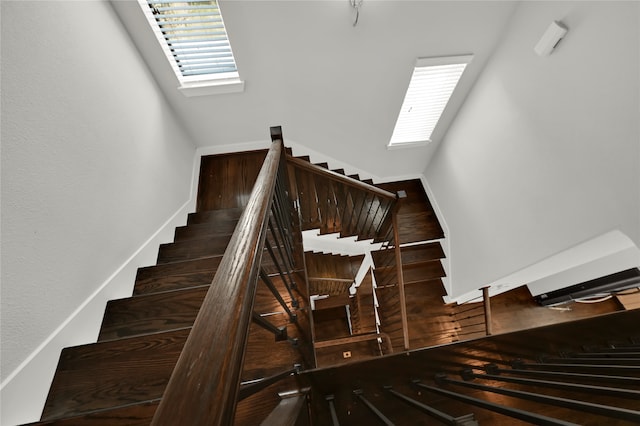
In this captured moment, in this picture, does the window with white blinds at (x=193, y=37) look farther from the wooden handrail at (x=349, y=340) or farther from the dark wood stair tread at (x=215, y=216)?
the wooden handrail at (x=349, y=340)

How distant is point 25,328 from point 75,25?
6.14 feet

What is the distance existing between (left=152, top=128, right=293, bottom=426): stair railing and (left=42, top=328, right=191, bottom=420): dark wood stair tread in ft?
Answer: 3.56

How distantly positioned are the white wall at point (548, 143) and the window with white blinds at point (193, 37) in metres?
2.72

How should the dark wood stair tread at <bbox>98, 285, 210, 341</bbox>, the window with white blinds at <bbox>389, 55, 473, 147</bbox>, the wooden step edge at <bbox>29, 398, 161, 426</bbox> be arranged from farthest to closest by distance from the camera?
1. the window with white blinds at <bbox>389, 55, 473, 147</bbox>
2. the dark wood stair tread at <bbox>98, 285, 210, 341</bbox>
3. the wooden step edge at <bbox>29, 398, 161, 426</bbox>

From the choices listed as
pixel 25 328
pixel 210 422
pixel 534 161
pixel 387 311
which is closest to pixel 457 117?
pixel 534 161

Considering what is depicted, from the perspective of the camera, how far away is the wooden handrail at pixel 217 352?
1.03ft

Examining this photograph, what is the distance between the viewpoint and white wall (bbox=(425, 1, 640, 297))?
1595 mm

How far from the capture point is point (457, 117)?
11.1 ft

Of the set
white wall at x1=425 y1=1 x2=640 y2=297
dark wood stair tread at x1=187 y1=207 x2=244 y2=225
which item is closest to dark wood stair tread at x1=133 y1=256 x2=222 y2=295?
dark wood stair tread at x1=187 y1=207 x2=244 y2=225

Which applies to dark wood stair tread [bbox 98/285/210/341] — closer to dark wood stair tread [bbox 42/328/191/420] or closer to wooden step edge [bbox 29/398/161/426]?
dark wood stair tread [bbox 42/328/191/420]

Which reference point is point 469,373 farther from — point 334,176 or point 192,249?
point 192,249

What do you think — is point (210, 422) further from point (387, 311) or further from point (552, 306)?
point (552, 306)

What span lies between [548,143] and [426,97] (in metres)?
1.47

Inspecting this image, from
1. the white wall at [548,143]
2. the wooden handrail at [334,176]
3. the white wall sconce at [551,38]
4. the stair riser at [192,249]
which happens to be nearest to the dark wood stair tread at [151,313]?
the stair riser at [192,249]
